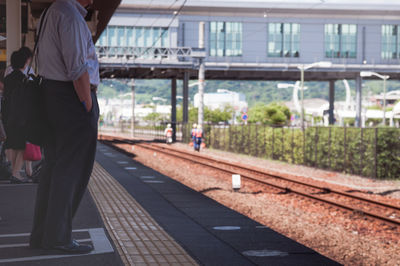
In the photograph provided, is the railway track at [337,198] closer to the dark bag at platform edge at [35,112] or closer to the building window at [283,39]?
the dark bag at platform edge at [35,112]

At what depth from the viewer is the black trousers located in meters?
4.30

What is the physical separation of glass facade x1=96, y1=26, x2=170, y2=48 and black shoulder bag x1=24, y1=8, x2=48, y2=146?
57.6 meters

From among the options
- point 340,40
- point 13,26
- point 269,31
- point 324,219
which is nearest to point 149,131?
point 269,31

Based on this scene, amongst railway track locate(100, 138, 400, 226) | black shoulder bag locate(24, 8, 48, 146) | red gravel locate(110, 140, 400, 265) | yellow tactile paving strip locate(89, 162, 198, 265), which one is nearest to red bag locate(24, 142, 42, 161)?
yellow tactile paving strip locate(89, 162, 198, 265)

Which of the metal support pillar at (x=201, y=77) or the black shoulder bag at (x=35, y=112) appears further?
the metal support pillar at (x=201, y=77)

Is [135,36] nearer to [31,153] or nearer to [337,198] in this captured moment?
[337,198]

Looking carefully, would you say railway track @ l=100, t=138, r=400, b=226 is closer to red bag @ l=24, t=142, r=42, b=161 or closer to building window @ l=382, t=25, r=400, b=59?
red bag @ l=24, t=142, r=42, b=161

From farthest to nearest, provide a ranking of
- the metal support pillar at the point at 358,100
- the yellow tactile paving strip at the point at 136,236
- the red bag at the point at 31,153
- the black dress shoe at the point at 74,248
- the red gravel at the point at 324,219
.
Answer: the metal support pillar at the point at 358,100, the red bag at the point at 31,153, the red gravel at the point at 324,219, the yellow tactile paving strip at the point at 136,236, the black dress shoe at the point at 74,248

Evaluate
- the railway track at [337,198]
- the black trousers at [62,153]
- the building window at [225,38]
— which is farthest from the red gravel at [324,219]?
the building window at [225,38]

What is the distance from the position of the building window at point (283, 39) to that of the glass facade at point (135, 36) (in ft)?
34.5

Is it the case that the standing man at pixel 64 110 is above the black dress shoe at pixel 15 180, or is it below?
above

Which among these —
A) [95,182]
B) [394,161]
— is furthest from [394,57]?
[95,182]

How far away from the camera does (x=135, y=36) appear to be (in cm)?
6169

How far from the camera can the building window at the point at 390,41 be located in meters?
63.0
